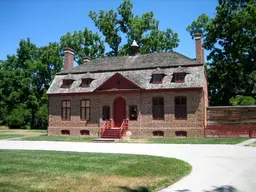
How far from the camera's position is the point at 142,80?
95.3 ft

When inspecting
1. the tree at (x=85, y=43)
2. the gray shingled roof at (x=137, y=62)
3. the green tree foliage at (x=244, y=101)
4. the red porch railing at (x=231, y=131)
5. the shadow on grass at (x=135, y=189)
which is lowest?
the shadow on grass at (x=135, y=189)

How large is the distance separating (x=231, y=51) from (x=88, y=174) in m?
32.3

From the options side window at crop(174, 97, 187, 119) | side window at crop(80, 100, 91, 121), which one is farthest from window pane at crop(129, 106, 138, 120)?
side window at crop(80, 100, 91, 121)

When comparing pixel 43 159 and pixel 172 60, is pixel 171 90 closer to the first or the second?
pixel 172 60

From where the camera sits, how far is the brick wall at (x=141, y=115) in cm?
2662

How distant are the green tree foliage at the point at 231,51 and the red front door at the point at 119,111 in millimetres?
15384

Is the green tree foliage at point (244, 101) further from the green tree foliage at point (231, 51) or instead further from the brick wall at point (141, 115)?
the brick wall at point (141, 115)

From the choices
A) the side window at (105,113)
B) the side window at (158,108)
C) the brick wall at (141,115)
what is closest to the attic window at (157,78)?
the brick wall at (141,115)

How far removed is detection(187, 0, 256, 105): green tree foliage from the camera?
36.1 meters

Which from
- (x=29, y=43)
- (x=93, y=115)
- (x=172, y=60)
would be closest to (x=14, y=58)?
(x=29, y=43)

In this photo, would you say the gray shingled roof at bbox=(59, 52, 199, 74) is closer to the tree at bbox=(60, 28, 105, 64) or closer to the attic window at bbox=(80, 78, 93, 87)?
the attic window at bbox=(80, 78, 93, 87)

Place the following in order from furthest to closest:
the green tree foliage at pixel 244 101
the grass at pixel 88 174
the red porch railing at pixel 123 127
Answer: the green tree foliage at pixel 244 101, the red porch railing at pixel 123 127, the grass at pixel 88 174

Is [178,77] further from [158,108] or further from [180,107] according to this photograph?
[158,108]

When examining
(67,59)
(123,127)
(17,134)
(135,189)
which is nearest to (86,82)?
(67,59)
